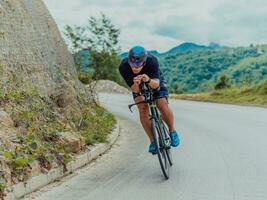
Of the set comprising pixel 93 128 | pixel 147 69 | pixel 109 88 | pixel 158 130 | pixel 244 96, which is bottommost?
pixel 244 96

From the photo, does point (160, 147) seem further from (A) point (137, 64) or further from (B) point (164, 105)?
(A) point (137, 64)

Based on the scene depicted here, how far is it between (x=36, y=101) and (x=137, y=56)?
3885mm

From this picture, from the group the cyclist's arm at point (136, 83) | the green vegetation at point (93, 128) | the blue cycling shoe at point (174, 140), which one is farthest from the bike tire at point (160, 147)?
the green vegetation at point (93, 128)

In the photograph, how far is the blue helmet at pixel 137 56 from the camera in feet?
25.3

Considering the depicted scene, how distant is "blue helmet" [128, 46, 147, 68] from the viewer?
304 inches

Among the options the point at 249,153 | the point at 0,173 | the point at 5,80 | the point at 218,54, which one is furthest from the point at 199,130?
the point at 218,54

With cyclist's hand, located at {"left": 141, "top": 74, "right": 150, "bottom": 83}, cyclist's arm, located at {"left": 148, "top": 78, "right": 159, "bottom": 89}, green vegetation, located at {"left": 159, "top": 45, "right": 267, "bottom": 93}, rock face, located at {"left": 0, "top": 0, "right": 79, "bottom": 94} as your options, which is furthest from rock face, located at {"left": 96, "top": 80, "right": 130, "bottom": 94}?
green vegetation, located at {"left": 159, "top": 45, "right": 267, "bottom": 93}

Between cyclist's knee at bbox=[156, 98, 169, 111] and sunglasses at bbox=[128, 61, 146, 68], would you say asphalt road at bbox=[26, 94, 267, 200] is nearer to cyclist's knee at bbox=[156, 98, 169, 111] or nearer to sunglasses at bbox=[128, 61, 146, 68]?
cyclist's knee at bbox=[156, 98, 169, 111]

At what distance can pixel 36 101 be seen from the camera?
10930mm

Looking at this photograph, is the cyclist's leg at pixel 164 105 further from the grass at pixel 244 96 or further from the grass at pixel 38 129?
the grass at pixel 244 96

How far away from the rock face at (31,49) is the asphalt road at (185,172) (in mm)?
2463

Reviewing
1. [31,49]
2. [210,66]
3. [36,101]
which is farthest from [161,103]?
[210,66]

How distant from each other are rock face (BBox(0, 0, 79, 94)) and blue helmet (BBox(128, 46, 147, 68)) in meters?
3.79

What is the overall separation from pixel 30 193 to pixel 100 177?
1.35 meters
